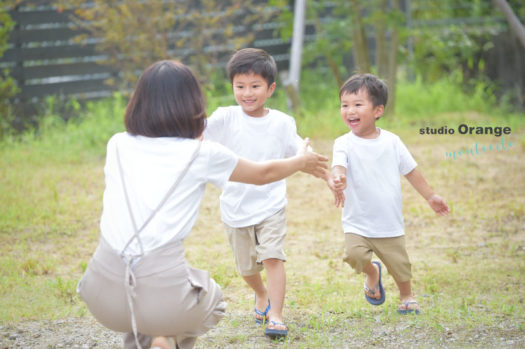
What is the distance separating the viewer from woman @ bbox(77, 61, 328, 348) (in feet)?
7.97

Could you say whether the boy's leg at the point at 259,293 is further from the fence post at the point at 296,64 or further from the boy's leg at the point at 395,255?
the fence post at the point at 296,64

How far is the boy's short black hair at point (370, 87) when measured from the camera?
343cm

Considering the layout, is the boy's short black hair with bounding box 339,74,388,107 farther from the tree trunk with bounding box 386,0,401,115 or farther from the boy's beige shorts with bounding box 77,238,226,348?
the tree trunk with bounding box 386,0,401,115

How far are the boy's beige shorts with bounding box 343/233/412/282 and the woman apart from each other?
1.03m

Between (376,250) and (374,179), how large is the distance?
0.39 meters

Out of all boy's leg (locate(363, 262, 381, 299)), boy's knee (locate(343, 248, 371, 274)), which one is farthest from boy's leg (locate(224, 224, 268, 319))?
boy's leg (locate(363, 262, 381, 299))

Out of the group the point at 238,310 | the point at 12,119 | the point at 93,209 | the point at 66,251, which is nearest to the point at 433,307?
the point at 238,310

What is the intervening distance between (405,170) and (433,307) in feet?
2.78

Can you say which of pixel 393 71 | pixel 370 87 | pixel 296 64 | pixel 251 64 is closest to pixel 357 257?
pixel 370 87

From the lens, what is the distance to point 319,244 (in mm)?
5094

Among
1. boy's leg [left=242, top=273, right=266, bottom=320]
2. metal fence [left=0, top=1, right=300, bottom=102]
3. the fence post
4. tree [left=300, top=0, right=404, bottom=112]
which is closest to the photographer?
boy's leg [left=242, top=273, right=266, bottom=320]

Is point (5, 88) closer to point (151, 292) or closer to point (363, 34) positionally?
point (363, 34)

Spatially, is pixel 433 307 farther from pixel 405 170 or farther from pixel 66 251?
pixel 66 251

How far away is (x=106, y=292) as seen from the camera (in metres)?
2.45
